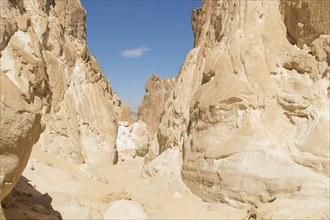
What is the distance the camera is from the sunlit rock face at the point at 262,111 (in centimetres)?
891

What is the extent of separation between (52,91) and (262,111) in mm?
9881

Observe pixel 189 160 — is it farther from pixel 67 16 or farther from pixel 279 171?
pixel 67 16

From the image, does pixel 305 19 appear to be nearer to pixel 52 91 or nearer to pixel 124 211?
pixel 124 211

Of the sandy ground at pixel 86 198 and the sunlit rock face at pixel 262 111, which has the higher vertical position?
the sunlit rock face at pixel 262 111

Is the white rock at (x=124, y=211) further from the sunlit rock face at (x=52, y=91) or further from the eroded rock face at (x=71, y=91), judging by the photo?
the eroded rock face at (x=71, y=91)

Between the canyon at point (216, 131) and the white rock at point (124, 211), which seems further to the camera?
the white rock at point (124, 211)

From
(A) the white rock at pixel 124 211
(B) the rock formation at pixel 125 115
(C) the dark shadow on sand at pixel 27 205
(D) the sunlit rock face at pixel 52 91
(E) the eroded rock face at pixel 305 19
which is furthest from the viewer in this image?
(B) the rock formation at pixel 125 115

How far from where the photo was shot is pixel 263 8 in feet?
39.4

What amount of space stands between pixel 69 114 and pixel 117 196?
28.9 feet

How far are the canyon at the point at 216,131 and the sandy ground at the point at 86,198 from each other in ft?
0.13

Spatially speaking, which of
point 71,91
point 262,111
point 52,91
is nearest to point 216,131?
point 262,111

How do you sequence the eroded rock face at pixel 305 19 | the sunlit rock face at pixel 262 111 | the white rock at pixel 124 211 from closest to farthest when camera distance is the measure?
the white rock at pixel 124 211 → the sunlit rock face at pixel 262 111 → the eroded rock face at pixel 305 19

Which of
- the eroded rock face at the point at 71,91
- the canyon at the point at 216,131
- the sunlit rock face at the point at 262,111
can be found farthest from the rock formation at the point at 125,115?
the sunlit rock face at the point at 262,111

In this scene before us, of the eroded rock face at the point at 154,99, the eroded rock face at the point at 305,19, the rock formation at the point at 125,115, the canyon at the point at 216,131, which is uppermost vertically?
the eroded rock face at the point at 154,99
